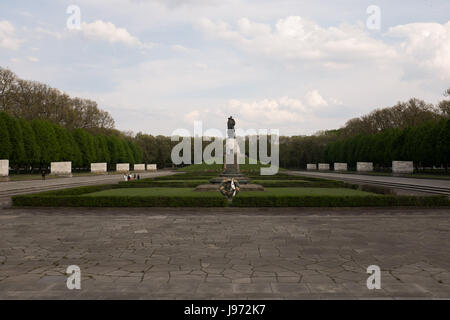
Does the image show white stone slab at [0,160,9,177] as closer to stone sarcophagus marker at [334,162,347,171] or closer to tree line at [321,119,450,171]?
tree line at [321,119,450,171]

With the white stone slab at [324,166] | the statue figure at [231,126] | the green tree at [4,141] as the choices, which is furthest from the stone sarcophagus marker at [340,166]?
the green tree at [4,141]

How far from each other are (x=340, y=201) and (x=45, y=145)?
5212 centimetres

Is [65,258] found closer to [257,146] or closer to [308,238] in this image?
[308,238]

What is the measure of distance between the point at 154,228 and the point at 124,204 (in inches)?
240

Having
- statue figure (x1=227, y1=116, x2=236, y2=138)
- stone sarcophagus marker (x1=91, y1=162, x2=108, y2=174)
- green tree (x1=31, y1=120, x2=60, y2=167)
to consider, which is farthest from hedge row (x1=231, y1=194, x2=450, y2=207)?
stone sarcophagus marker (x1=91, y1=162, x2=108, y2=174)

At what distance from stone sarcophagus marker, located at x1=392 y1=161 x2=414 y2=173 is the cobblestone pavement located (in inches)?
1881

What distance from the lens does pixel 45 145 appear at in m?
54.4

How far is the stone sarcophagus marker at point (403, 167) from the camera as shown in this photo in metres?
56.6

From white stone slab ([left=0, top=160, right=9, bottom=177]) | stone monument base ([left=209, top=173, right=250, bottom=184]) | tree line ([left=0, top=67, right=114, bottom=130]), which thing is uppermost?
tree line ([left=0, top=67, right=114, bottom=130])

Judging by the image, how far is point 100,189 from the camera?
27.4m

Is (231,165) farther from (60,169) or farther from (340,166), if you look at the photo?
(340,166)

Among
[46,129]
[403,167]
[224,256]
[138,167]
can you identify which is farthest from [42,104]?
[403,167]

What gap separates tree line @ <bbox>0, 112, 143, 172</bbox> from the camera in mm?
47844

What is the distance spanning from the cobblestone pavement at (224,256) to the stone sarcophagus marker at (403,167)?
47.8 meters
